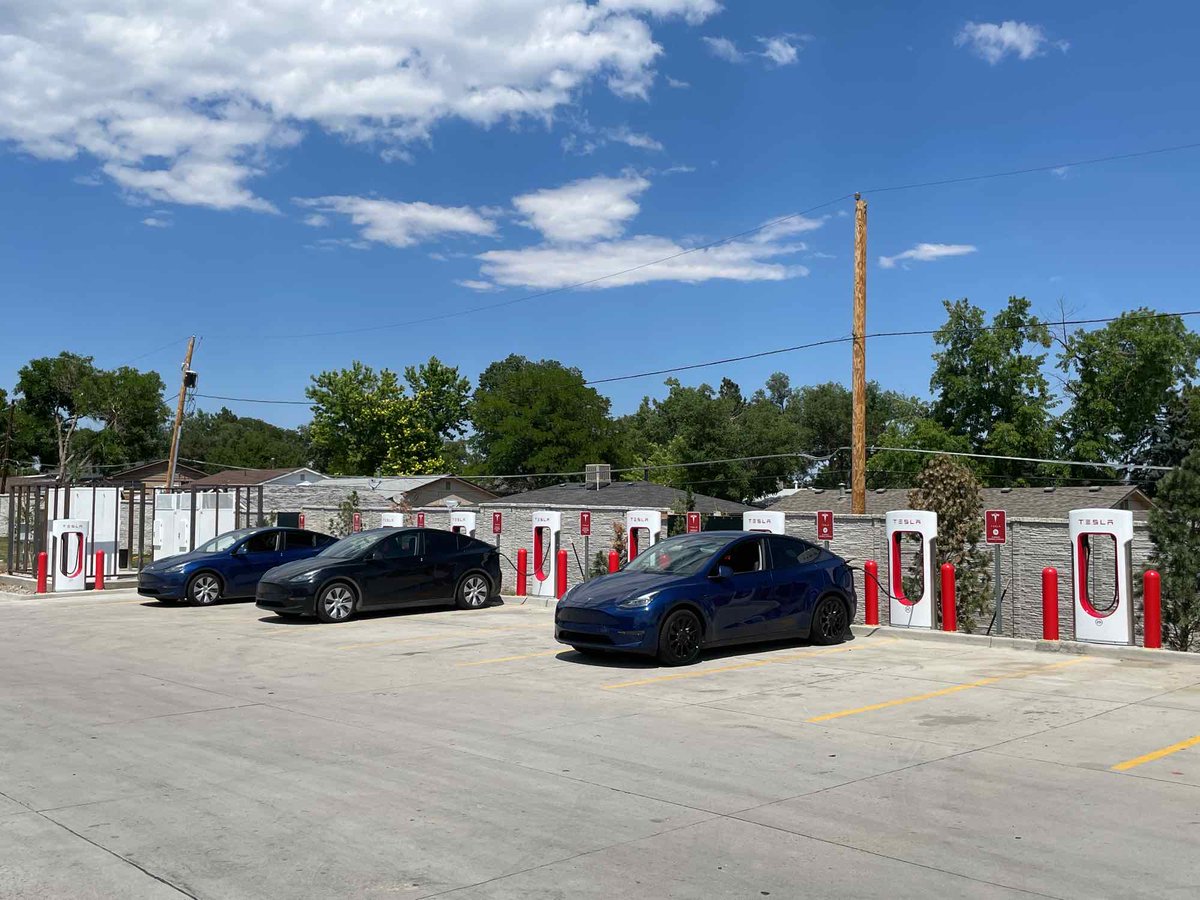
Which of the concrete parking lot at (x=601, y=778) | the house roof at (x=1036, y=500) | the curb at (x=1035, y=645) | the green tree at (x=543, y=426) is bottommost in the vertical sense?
the concrete parking lot at (x=601, y=778)

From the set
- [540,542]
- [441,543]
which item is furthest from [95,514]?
[540,542]

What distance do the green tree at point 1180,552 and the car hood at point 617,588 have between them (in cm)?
693

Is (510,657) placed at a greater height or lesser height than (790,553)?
lesser

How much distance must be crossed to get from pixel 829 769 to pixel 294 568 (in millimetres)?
11771

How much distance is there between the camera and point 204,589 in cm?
1994

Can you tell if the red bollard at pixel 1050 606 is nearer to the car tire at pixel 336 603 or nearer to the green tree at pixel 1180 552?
the green tree at pixel 1180 552

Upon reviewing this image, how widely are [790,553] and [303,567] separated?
8.00m

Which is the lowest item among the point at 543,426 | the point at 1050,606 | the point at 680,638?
the point at 680,638

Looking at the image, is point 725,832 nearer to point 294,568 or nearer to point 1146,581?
point 1146,581

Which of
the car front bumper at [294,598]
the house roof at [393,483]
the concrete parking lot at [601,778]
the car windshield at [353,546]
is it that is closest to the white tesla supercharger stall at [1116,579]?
the concrete parking lot at [601,778]

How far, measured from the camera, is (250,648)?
13.7m

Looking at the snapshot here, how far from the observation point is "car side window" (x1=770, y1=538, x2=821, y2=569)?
12938mm

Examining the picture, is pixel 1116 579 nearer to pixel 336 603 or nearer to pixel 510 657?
pixel 510 657

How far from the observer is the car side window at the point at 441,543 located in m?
18.1
